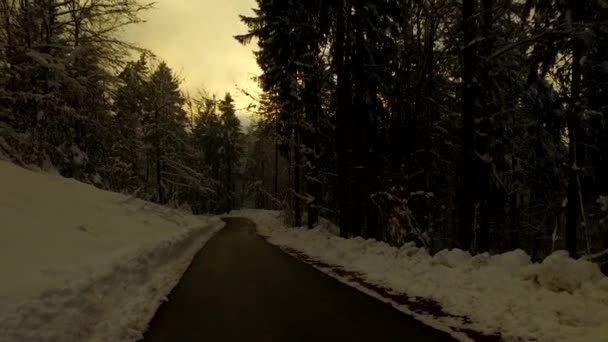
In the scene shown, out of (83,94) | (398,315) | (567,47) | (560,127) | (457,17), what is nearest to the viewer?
(398,315)

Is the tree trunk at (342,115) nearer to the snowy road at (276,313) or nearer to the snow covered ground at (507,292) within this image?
the snowy road at (276,313)

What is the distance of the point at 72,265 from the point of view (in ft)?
29.1

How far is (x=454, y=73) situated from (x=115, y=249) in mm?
13163

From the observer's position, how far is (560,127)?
460 inches

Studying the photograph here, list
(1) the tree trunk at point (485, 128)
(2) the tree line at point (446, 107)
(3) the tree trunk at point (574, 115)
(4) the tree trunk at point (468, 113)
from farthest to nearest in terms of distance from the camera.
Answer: (1) the tree trunk at point (485, 128), (4) the tree trunk at point (468, 113), (2) the tree line at point (446, 107), (3) the tree trunk at point (574, 115)

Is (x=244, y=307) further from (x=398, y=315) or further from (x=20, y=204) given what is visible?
(x=20, y=204)

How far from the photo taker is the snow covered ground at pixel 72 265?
6059mm

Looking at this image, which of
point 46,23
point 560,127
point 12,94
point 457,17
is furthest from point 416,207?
point 46,23

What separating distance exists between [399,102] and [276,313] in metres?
14.6

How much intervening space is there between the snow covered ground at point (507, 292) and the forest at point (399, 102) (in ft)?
7.35

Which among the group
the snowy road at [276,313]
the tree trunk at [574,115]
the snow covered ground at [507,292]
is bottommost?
the snowy road at [276,313]

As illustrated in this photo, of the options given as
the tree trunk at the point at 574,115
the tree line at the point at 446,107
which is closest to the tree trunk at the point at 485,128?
the tree line at the point at 446,107

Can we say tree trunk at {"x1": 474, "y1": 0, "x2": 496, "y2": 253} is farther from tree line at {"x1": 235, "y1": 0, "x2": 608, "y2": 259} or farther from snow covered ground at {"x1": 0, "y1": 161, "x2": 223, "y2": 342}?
snow covered ground at {"x1": 0, "y1": 161, "x2": 223, "y2": 342}

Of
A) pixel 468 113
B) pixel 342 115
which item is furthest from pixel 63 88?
pixel 468 113
